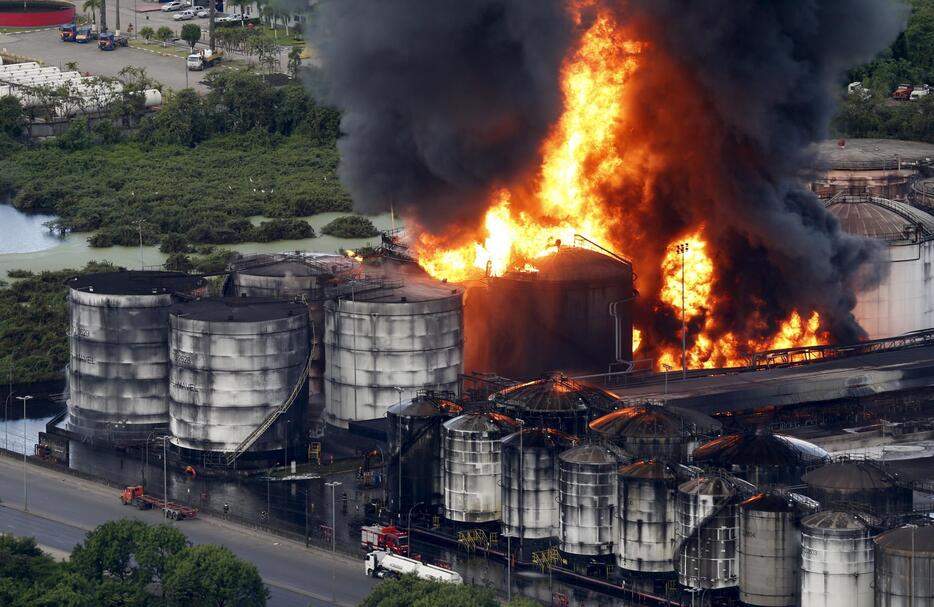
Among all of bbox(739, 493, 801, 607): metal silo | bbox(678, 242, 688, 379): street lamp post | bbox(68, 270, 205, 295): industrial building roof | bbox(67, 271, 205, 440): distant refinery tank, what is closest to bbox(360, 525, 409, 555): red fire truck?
bbox(739, 493, 801, 607): metal silo

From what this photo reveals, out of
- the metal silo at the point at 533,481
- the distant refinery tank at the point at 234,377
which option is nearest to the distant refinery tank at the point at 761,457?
the metal silo at the point at 533,481

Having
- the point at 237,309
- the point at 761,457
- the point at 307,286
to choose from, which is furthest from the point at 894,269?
the point at 761,457

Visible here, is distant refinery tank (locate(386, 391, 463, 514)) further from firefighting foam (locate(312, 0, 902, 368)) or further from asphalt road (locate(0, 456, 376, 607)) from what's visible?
firefighting foam (locate(312, 0, 902, 368))

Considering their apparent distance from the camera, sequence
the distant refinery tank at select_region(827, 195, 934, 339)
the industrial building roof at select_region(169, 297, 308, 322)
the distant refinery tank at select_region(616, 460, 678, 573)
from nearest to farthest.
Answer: the distant refinery tank at select_region(616, 460, 678, 573), the industrial building roof at select_region(169, 297, 308, 322), the distant refinery tank at select_region(827, 195, 934, 339)

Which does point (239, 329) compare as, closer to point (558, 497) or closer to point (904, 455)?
point (558, 497)

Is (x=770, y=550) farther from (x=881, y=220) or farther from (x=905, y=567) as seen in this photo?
(x=881, y=220)
